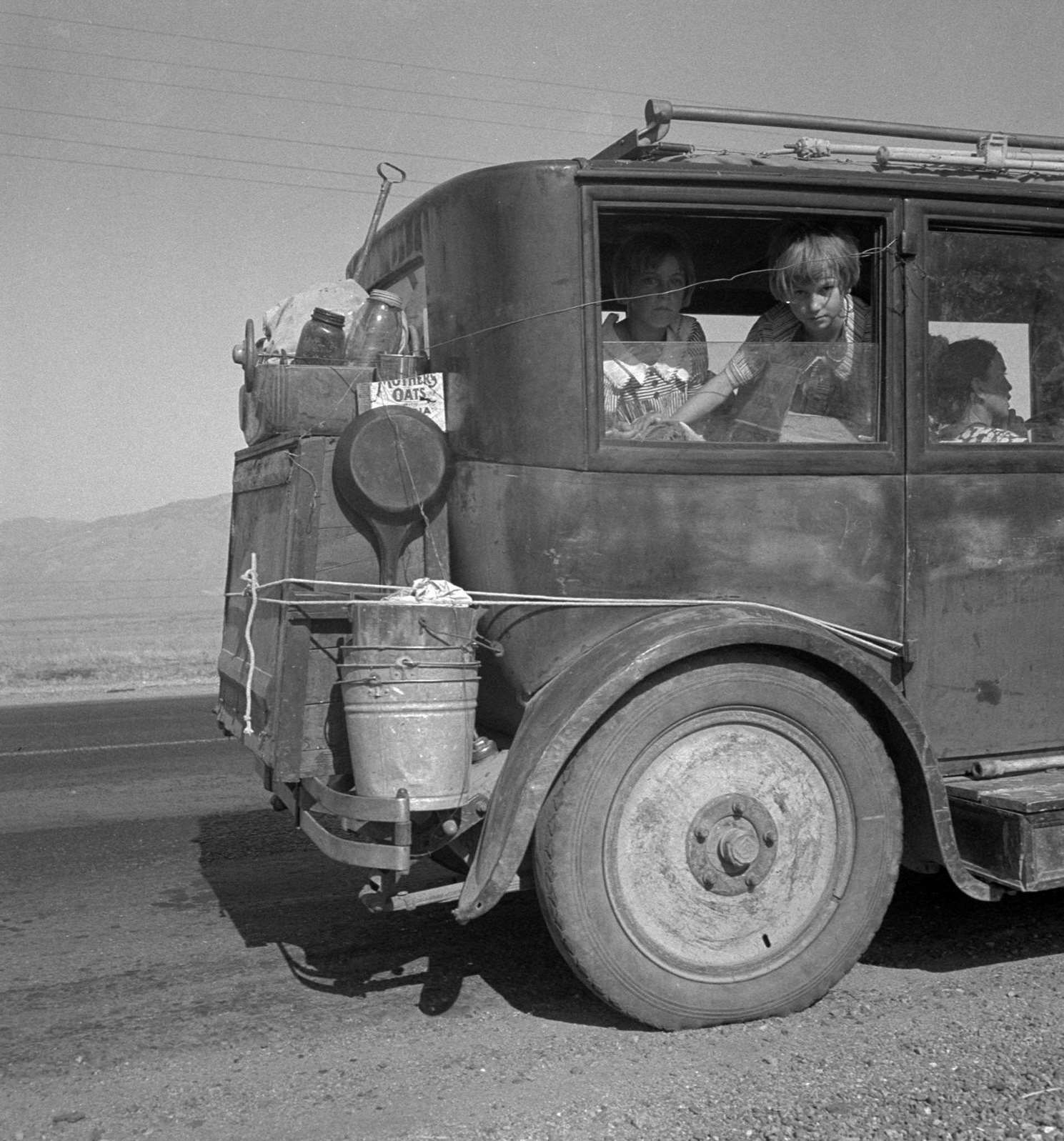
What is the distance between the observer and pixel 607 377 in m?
3.55

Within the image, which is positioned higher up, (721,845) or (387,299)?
(387,299)

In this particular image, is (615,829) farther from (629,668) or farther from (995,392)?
(995,392)

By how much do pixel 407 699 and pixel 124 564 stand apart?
100563 mm

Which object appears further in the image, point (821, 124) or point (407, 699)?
point (821, 124)

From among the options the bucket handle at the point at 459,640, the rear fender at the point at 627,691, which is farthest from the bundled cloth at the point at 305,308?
the rear fender at the point at 627,691

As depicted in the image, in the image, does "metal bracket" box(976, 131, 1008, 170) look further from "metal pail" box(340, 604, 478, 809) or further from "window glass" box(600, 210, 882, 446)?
"metal pail" box(340, 604, 478, 809)

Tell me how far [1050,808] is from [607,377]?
1706 millimetres

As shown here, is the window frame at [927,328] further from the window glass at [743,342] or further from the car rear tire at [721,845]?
the car rear tire at [721,845]

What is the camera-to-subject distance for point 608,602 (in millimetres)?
3412

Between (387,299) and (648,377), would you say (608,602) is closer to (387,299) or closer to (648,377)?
(648,377)

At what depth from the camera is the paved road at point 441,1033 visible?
9.16 feet

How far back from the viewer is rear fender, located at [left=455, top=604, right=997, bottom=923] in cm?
308

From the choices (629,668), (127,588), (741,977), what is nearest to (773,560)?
(629,668)

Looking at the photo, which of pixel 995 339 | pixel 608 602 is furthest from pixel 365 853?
pixel 995 339
